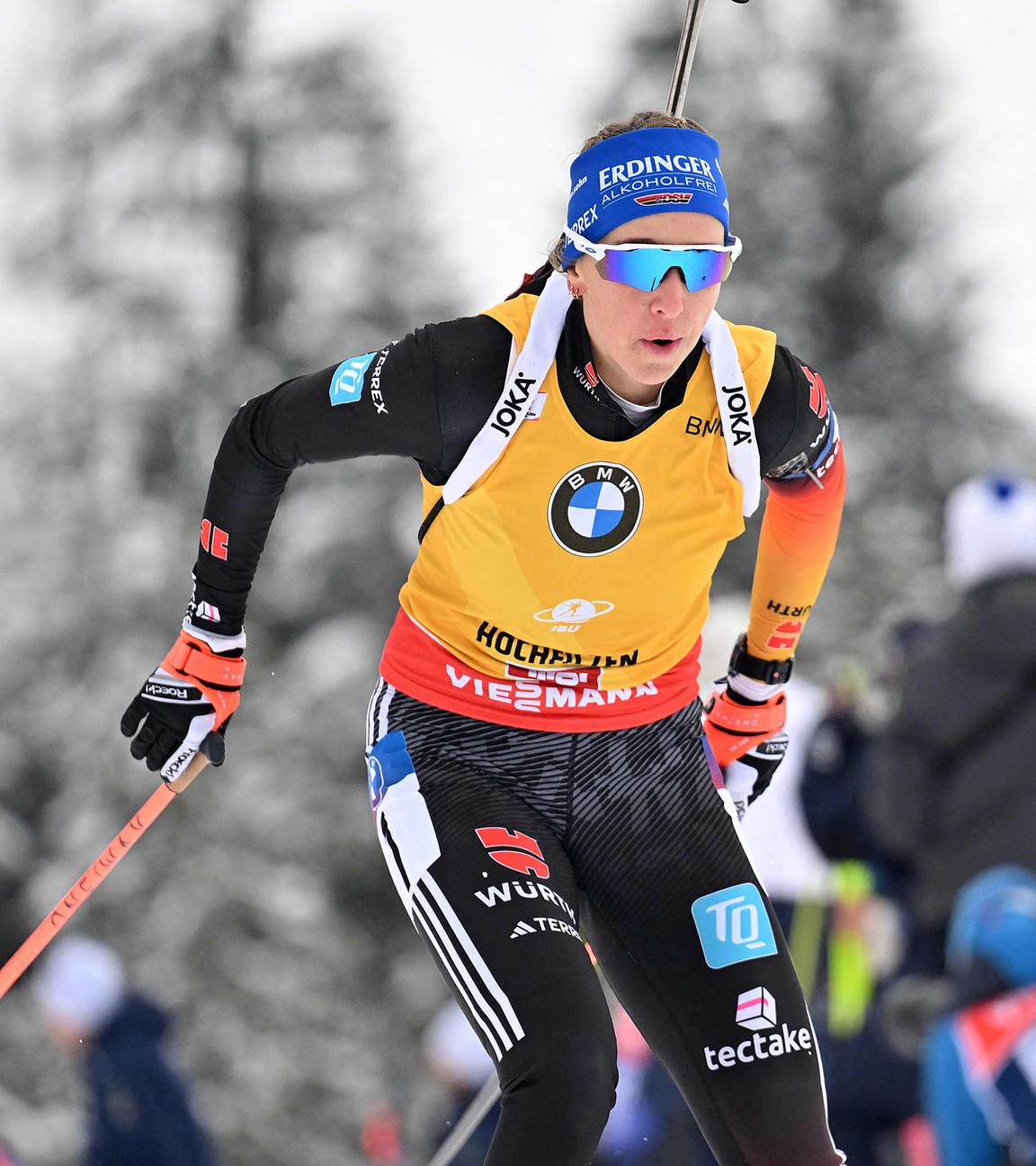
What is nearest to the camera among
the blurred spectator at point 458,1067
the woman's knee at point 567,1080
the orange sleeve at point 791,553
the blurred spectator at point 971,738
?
the woman's knee at point 567,1080

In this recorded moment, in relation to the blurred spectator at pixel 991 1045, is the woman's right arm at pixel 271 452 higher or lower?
higher

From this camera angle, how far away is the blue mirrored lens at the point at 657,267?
322 cm

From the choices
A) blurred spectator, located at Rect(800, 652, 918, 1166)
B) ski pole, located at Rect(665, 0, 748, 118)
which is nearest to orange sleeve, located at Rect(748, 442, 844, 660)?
A: ski pole, located at Rect(665, 0, 748, 118)

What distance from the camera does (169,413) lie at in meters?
17.3

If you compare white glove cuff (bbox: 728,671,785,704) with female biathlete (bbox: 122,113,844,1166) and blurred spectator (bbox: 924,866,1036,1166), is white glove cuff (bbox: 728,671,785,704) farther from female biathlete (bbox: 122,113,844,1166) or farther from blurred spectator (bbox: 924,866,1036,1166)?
blurred spectator (bbox: 924,866,1036,1166)

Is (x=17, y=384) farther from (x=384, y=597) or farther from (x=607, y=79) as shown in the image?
(x=607, y=79)

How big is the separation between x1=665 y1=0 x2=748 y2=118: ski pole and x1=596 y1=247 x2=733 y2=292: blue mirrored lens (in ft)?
2.69

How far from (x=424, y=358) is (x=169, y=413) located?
1441 cm

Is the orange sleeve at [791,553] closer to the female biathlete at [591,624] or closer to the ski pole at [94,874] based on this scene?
the female biathlete at [591,624]

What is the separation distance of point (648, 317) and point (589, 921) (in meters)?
1.17

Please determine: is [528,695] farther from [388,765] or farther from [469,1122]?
[469,1122]

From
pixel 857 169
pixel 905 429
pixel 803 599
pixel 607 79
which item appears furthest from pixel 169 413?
pixel 803 599

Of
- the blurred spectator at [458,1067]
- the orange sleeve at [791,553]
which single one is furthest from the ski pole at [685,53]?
the blurred spectator at [458,1067]

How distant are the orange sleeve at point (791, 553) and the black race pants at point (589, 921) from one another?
46cm
